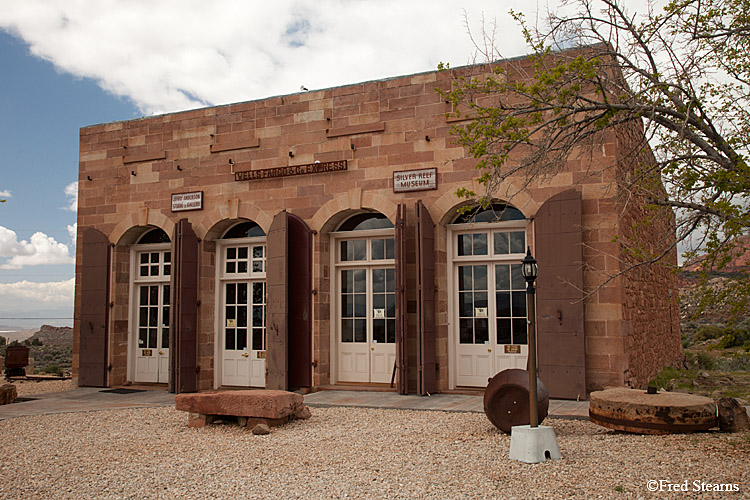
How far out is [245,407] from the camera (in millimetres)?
7488

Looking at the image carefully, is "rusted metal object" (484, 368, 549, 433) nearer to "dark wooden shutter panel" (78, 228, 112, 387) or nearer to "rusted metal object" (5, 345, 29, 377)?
"dark wooden shutter panel" (78, 228, 112, 387)

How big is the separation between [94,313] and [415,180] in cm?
644

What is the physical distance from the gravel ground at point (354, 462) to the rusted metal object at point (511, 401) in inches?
7.8

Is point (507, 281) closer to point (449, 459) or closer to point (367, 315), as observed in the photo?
point (367, 315)

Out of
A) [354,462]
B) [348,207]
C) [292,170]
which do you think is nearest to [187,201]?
[292,170]

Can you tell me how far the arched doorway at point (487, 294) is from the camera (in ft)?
31.6

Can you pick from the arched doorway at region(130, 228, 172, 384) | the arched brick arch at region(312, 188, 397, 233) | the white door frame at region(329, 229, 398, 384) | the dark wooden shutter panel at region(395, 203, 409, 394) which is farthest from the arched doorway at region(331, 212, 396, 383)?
the arched doorway at region(130, 228, 172, 384)

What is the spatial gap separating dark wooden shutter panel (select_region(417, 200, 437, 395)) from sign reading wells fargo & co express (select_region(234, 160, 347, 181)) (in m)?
1.67

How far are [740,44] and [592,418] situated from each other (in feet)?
12.6

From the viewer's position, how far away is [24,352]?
14555 millimetres

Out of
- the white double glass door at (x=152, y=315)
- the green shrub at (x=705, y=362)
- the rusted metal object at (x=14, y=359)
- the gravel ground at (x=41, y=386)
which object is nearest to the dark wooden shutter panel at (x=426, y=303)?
the white double glass door at (x=152, y=315)

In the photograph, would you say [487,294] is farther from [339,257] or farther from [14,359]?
[14,359]

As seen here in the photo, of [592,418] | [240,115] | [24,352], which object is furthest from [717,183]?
[24,352]

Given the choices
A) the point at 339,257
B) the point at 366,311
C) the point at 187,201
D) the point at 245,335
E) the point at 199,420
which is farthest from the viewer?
the point at 187,201
